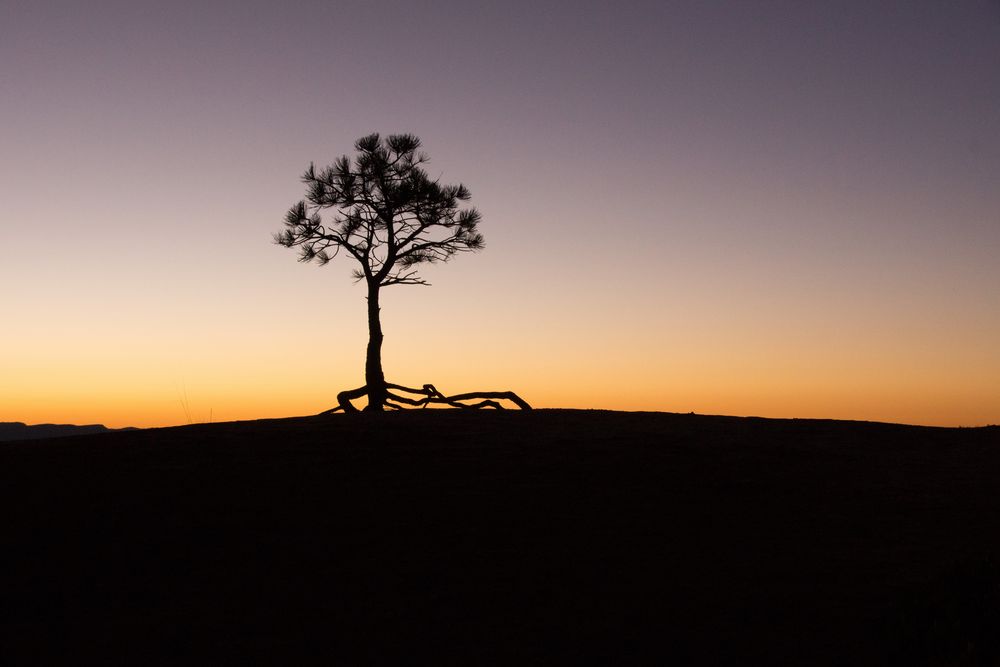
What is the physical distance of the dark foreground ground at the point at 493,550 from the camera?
28.7 ft

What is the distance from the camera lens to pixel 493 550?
11375mm

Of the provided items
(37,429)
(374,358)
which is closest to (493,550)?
(374,358)

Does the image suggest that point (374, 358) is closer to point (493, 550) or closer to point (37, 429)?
point (493, 550)

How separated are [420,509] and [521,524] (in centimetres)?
156

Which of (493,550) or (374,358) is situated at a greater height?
(374,358)

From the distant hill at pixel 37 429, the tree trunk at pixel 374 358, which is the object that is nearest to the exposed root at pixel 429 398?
the tree trunk at pixel 374 358

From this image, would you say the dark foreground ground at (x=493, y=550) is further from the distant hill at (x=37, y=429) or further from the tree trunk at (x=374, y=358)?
the distant hill at (x=37, y=429)

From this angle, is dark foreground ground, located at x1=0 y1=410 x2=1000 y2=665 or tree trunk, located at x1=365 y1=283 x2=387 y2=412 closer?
dark foreground ground, located at x1=0 y1=410 x2=1000 y2=665

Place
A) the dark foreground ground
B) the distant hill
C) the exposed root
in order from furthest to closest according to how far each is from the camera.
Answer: the distant hill, the exposed root, the dark foreground ground

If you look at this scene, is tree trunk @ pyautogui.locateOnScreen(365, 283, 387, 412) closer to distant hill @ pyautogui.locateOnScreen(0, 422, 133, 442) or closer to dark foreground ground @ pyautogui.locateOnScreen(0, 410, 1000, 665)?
dark foreground ground @ pyautogui.locateOnScreen(0, 410, 1000, 665)

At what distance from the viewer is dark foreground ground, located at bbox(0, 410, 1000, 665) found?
28.7 ft

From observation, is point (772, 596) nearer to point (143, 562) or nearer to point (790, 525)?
point (790, 525)

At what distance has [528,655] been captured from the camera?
8398 millimetres

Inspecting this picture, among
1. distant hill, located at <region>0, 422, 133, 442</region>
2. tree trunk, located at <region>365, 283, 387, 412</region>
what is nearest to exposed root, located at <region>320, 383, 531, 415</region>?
tree trunk, located at <region>365, 283, 387, 412</region>
